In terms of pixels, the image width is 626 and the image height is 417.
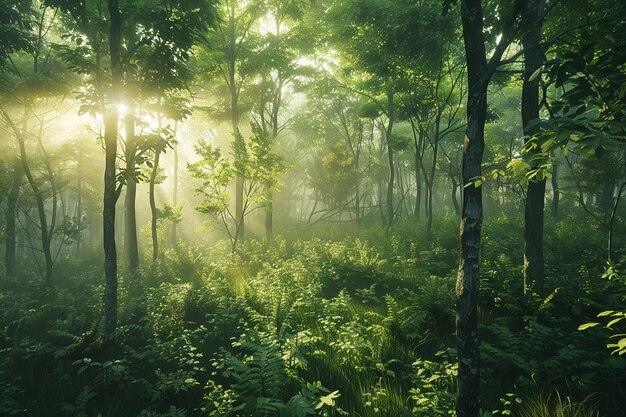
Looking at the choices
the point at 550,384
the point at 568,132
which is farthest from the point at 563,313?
the point at 568,132

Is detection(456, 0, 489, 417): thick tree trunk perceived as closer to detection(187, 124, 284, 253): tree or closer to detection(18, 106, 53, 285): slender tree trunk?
detection(187, 124, 284, 253): tree

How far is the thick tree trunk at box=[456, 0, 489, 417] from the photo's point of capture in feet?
8.54

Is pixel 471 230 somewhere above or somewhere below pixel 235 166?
below

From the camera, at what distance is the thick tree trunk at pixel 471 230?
2.60 m

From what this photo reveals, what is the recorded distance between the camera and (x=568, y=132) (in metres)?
2.01

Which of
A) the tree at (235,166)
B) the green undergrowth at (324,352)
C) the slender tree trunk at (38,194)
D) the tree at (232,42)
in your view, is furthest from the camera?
the tree at (232,42)

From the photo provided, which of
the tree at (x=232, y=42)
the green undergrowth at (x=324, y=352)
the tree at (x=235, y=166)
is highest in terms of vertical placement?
the tree at (x=232, y=42)

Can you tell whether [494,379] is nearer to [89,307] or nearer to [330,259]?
[330,259]

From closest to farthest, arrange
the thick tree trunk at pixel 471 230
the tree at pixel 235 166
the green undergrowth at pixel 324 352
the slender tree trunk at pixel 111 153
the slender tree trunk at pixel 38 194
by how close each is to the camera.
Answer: the thick tree trunk at pixel 471 230 → the green undergrowth at pixel 324 352 → the slender tree trunk at pixel 111 153 → the slender tree trunk at pixel 38 194 → the tree at pixel 235 166

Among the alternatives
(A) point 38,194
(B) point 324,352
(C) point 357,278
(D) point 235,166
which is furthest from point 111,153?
(A) point 38,194

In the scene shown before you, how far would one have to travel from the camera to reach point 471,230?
105 inches

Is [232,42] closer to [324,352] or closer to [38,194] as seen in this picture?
[38,194]

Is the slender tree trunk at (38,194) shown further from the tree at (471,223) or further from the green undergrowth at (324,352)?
the tree at (471,223)

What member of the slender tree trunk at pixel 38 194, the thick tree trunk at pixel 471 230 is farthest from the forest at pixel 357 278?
the slender tree trunk at pixel 38 194
